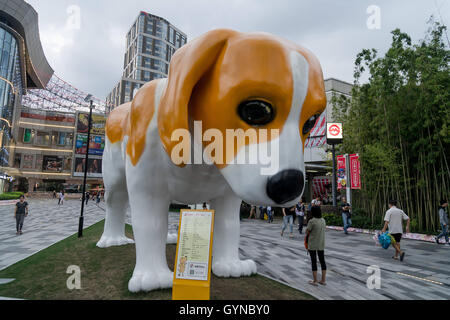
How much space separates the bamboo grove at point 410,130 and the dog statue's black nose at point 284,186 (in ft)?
30.8

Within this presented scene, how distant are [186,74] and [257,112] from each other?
582 millimetres

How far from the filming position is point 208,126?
6.39 ft

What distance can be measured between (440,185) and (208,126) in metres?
11.2

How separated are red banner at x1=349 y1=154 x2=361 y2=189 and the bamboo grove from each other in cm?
28

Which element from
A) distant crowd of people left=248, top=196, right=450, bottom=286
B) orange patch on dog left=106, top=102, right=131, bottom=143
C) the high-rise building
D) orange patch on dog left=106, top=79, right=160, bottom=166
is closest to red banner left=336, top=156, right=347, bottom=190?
distant crowd of people left=248, top=196, right=450, bottom=286

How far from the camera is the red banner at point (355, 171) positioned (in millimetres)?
12195

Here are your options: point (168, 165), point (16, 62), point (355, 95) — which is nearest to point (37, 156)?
point (16, 62)

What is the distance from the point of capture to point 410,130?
1013 cm

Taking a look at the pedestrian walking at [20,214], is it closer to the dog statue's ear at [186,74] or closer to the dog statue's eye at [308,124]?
the dog statue's ear at [186,74]

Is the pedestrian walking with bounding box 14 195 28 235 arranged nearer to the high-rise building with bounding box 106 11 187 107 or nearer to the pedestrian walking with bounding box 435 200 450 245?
the pedestrian walking with bounding box 435 200 450 245

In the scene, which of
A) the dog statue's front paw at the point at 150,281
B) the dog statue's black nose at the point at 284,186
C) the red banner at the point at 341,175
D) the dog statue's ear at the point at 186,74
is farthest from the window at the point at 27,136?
the dog statue's black nose at the point at 284,186

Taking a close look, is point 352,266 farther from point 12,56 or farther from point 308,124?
point 12,56

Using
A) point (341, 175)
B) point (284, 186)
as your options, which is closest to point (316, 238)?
point (284, 186)

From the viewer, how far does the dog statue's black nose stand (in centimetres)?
167
